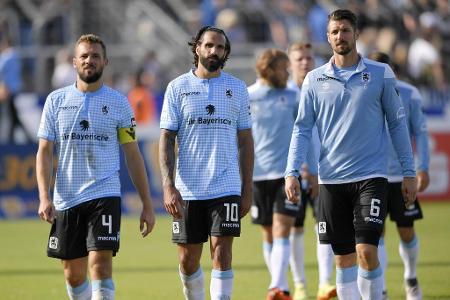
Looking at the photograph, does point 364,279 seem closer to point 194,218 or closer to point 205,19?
point 194,218

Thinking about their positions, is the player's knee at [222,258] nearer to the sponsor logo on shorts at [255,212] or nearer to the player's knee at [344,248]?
the player's knee at [344,248]

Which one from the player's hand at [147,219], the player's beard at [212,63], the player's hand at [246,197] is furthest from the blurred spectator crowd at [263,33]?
the player's hand at [147,219]

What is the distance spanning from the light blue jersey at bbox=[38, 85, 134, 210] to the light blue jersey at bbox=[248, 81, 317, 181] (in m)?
3.29

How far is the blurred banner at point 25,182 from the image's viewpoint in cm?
2162

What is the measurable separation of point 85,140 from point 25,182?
12.8m

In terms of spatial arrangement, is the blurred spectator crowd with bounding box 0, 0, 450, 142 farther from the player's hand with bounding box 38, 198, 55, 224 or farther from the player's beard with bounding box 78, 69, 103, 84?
the player's hand with bounding box 38, 198, 55, 224

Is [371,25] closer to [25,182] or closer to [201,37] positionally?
[25,182]

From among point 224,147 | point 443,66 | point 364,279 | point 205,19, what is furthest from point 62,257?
point 443,66

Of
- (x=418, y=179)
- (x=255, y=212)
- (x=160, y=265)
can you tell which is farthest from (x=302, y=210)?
(x=160, y=265)

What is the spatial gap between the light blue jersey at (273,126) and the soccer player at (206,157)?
108 inches

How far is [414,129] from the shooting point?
11.4 metres

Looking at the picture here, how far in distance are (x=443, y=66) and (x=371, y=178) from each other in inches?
741

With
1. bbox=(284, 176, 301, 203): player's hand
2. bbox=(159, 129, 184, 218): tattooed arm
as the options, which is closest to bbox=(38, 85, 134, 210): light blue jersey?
bbox=(159, 129, 184, 218): tattooed arm

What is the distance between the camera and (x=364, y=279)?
9195mm
